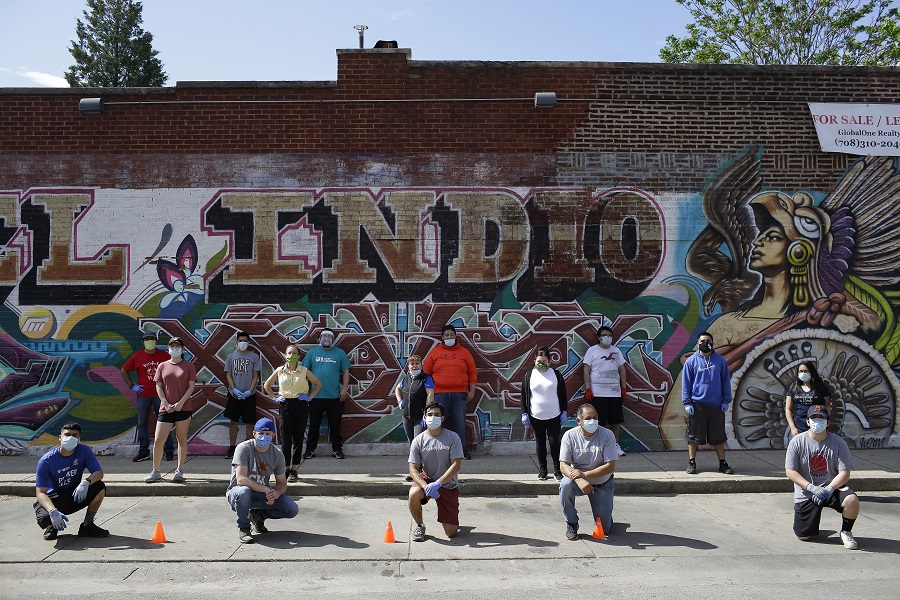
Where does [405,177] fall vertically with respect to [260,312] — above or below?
above

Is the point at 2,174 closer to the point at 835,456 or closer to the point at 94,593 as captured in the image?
the point at 94,593

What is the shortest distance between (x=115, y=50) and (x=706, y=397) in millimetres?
34710

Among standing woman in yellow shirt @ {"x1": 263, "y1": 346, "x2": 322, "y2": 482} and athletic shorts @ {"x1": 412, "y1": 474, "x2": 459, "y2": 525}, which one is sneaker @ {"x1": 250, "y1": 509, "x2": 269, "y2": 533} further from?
standing woman in yellow shirt @ {"x1": 263, "y1": 346, "x2": 322, "y2": 482}

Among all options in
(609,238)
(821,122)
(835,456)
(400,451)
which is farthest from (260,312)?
(821,122)

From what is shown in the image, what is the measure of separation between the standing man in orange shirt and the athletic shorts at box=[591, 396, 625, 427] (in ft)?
6.17

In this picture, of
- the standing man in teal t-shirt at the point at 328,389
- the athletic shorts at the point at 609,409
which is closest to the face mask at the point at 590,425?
the athletic shorts at the point at 609,409

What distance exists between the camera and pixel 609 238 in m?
12.8

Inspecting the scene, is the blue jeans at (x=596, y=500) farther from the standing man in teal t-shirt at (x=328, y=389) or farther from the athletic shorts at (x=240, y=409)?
the athletic shorts at (x=240, y=409)

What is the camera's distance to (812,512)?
8273 mm

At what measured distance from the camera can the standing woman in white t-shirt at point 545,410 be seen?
11008 mm

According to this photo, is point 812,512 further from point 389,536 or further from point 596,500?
point 389,536

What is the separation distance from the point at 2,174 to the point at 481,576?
10271 mm

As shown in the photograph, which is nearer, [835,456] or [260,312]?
[835,456]

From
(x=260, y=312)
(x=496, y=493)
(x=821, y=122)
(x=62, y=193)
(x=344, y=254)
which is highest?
(x=821, y=122)
